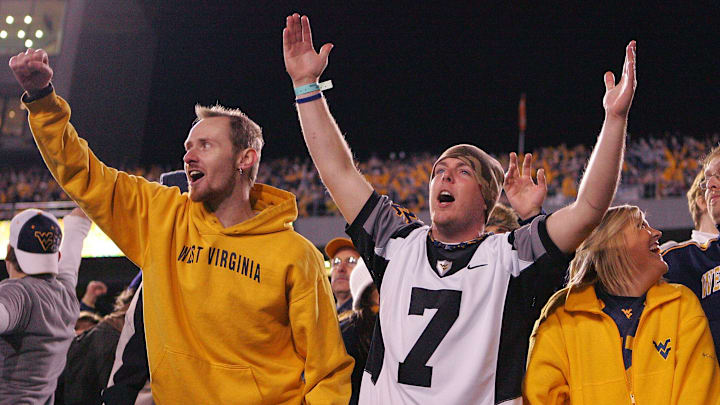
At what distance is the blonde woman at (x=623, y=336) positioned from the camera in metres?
2.47

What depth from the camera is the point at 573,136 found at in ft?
82.6

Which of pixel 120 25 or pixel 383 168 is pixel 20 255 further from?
pixel 120 25

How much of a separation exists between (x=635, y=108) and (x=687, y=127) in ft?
6.30

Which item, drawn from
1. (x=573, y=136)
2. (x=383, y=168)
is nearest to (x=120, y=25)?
(x=383, y=168)

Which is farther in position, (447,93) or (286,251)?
(447,93)

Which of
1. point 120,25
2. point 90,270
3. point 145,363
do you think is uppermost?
point 120,25

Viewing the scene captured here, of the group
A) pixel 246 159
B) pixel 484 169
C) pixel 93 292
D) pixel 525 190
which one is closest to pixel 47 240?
pixel 246 159

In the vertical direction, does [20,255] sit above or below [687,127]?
below

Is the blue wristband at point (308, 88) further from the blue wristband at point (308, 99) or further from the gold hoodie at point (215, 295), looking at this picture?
the gold hoodie at point (215, 295)

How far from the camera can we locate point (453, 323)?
224 cm

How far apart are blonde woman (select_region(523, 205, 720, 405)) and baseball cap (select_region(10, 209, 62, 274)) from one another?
2593 mm

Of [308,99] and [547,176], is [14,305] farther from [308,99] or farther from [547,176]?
[547,176]

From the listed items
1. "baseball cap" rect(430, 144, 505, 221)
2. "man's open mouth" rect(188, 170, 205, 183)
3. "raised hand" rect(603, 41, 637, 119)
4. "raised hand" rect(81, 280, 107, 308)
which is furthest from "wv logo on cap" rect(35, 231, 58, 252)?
"raised hand" rect(81, 280, 107, 308)

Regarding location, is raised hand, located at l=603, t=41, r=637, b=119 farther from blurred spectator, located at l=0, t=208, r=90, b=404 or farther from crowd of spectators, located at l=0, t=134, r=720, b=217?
crowd of spectators, located at l=0, t=134, r=720, b=217
